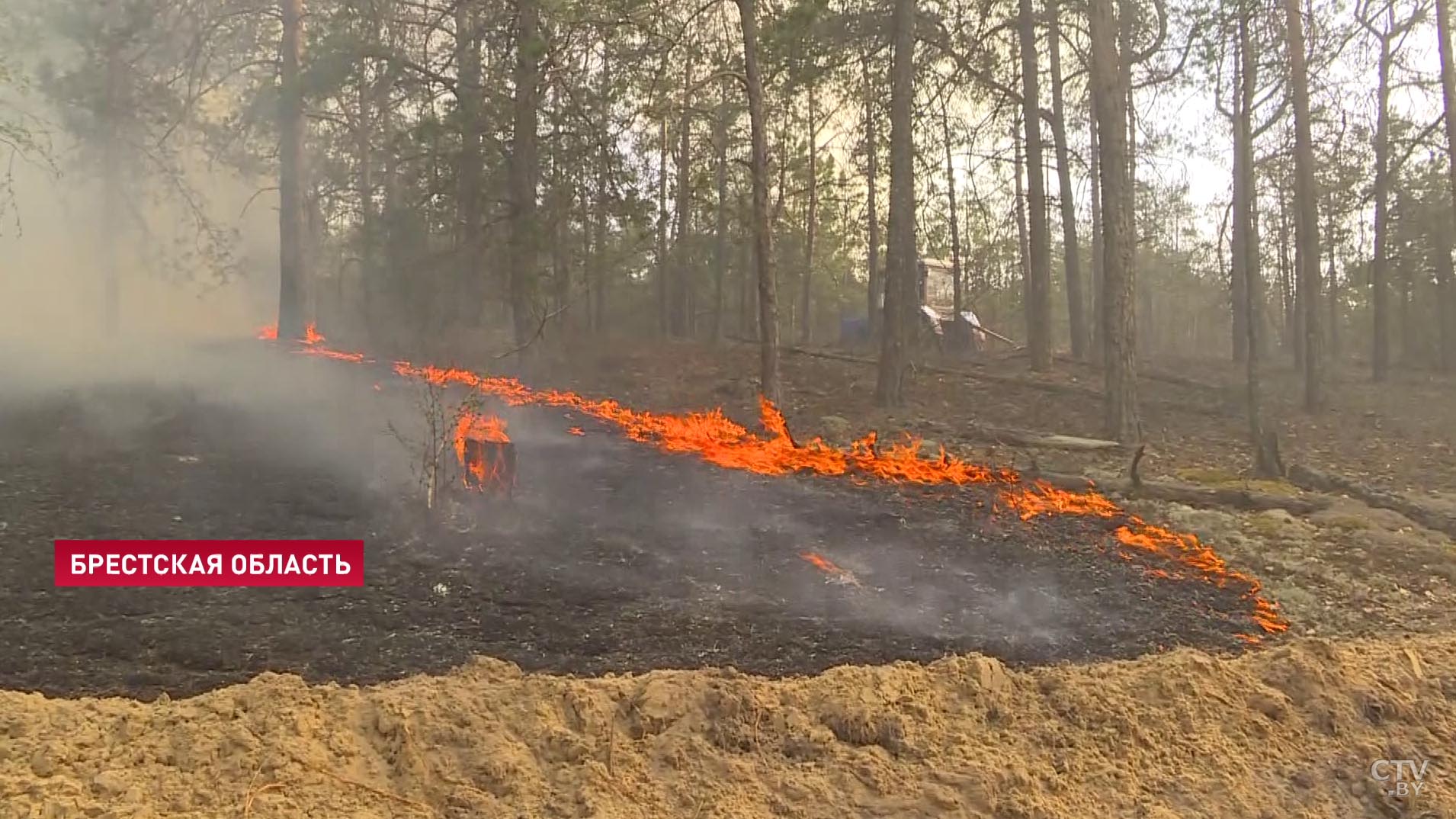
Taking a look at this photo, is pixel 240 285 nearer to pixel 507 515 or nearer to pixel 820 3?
pixel 820 3

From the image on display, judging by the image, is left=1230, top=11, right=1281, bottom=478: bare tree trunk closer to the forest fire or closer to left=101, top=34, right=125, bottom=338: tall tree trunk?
the forest fire

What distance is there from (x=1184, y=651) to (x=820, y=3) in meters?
9.34

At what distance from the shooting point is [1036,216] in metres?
18.1

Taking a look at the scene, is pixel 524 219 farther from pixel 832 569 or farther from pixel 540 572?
pixel 832 569

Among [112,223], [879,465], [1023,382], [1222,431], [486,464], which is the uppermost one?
[112,223]

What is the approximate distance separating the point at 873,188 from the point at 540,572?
50.1 ft

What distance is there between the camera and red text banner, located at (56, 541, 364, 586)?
6035mm

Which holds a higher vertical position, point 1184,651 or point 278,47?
point 278,47

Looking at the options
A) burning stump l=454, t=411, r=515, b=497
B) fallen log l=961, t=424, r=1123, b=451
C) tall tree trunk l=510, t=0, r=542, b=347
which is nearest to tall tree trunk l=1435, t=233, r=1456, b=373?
fallen log l=961, t=424, r=1123, b=451

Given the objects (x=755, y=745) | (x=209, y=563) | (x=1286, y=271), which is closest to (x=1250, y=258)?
(x=755, y=745)

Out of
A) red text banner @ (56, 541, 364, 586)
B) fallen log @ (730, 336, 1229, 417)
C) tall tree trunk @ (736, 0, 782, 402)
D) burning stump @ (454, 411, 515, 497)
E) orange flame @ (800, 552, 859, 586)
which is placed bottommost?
orange flame @ (800, 552, 859, 586)

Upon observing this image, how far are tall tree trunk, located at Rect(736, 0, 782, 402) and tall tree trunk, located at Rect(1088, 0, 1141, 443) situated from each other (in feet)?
13.4

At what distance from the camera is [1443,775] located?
167 inches

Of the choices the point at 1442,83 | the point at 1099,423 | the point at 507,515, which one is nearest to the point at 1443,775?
the point at 507,515
